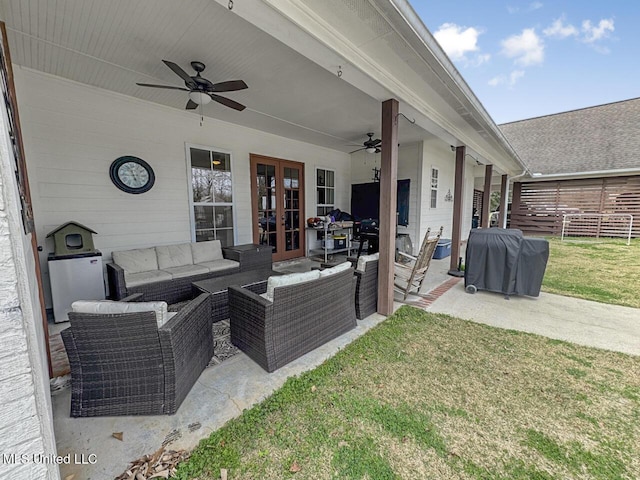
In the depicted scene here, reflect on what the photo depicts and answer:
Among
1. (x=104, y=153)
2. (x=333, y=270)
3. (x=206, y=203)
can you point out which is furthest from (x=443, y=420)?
(x=104, y=153)

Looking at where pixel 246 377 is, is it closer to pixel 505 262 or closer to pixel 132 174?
pixel 132 174

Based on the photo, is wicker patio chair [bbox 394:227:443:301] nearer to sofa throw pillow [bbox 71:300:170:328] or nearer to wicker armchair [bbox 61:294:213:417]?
wicker armchair [bbox 61:294:213:417]

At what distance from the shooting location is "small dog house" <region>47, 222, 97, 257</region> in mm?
3352

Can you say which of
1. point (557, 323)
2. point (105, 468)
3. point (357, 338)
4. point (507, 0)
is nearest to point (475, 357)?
point (357, 338)

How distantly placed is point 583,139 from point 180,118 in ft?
53.1

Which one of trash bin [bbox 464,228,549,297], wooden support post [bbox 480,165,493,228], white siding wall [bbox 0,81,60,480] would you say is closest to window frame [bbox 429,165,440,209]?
wooden support post [bbox 480,165,493,228]

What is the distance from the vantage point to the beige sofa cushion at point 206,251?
15.0 feet

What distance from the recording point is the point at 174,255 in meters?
4.33

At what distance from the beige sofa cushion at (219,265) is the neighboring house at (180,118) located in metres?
0.83

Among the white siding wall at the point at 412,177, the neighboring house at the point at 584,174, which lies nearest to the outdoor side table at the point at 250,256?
the white siding wall at the point at 412,177

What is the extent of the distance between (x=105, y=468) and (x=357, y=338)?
2179 millimetres

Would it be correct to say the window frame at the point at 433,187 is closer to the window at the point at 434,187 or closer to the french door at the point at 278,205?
the window at the point at 434,187

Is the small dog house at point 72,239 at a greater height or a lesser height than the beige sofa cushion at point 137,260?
greater

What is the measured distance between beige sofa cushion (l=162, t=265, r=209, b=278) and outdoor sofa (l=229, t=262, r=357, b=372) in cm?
161
